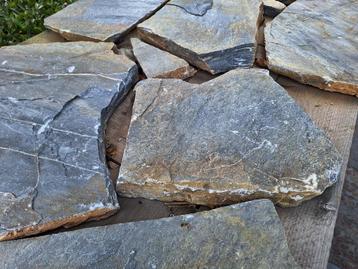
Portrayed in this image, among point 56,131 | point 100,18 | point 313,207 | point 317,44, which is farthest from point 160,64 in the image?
point 313,207

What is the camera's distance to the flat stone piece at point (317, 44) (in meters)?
2.03

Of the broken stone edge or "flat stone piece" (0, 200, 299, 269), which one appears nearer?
"flat stone piece" (0, 200, 299, 269)

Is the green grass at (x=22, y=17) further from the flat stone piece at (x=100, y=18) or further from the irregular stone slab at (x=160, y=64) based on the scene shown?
the irregular stone slab at (x=160, y=64)

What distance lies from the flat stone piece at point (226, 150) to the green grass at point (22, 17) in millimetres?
1255

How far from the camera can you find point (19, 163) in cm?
156

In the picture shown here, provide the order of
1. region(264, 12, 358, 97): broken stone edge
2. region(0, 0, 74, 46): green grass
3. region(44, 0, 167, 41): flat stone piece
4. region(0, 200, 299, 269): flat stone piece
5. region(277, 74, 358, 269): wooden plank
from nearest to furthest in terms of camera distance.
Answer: region(0, 200, 299, 269): flat stone piece → region(277, 74, 358, 269): wooden plank → region(264, 12, 358, 97): broken stone edge → region(44, 0, 167, 41): flat stone piece → region(0, 0, 74, 46): green grass

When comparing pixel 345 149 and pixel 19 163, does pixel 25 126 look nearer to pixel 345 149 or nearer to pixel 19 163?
pixel 19 163

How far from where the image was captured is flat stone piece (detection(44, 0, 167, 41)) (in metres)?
2.32

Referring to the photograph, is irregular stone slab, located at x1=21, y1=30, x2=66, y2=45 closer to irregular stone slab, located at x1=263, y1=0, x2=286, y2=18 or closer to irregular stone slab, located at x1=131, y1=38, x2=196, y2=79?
irregular stone slab, located at x1=131, y1=38, x2=196, y2=79

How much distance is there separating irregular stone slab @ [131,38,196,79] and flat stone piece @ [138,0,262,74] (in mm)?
50

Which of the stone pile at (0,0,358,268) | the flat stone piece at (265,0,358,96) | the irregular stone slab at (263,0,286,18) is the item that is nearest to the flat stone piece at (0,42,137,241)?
the stone pile at (0,0,358,268)

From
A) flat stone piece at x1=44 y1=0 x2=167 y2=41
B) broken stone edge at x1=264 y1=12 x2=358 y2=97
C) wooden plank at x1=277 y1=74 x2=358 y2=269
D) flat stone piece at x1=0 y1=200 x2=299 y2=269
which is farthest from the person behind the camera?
flat stone piece at x1=44 y1=0 x2=167 y2=41

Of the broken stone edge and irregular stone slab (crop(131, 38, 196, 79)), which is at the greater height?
irregular stone slab (crop(131, 38, 196, 79))

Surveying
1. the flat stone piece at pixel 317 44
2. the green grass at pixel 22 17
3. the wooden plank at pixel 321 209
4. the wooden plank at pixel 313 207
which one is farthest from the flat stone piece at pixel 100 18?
the wooden plank at pixel 321 209
